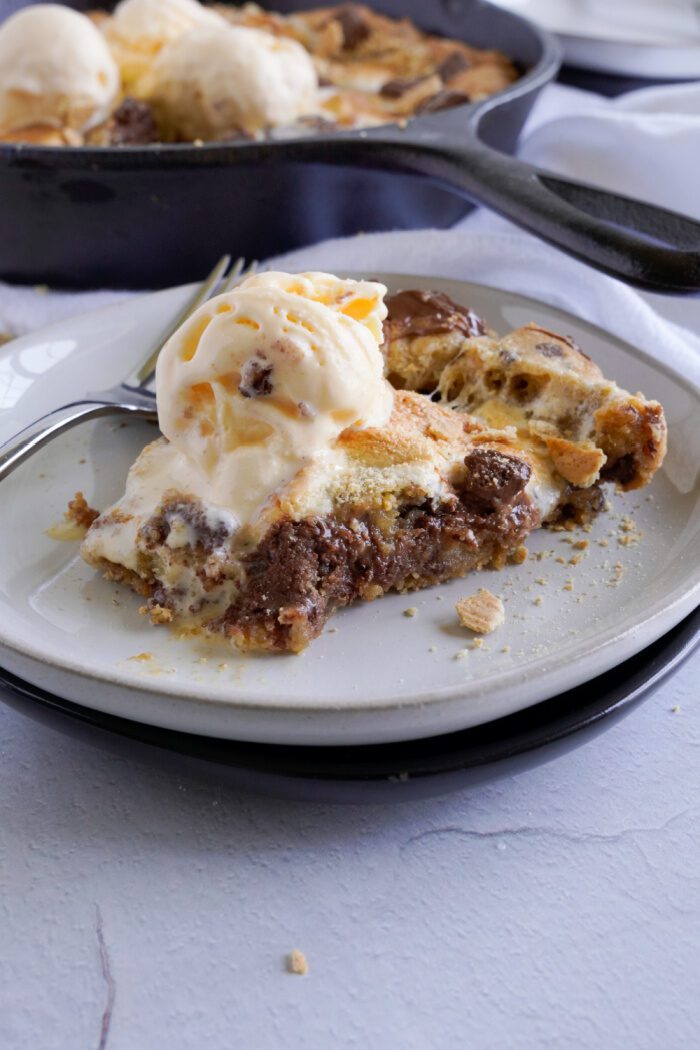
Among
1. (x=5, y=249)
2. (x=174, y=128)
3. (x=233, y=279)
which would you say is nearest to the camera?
(x=233, y=279)

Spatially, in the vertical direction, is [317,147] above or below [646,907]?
above

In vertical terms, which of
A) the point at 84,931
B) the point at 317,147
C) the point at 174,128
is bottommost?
the point at 84,931

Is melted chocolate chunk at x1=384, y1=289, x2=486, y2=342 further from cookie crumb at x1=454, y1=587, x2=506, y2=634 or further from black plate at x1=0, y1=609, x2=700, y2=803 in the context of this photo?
black plate at x1=0, y1=609, x2=700, y2=803

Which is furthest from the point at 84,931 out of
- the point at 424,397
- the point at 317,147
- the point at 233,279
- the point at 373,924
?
the point at 317,147

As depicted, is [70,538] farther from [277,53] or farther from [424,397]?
[277,53]

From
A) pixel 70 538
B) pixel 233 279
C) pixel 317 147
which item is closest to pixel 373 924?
pixel 70 538

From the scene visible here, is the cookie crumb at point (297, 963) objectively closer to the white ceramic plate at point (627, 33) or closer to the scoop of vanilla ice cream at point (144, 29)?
the scoop of vanilla ice cream at point (144, 29)

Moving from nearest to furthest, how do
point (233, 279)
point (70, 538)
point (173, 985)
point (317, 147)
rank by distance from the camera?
point (173, 985)
point (70, 538)
point (233, 279)
point (317, 147)

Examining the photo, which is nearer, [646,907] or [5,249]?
[646,907]
